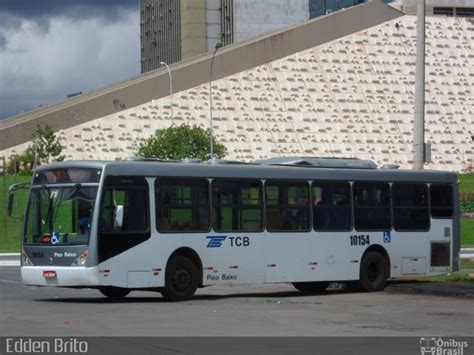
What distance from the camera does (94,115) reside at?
90688 mm

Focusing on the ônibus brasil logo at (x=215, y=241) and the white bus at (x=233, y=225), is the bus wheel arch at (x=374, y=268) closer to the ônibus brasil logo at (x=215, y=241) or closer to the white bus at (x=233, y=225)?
the white bus at (x=233, y=225)

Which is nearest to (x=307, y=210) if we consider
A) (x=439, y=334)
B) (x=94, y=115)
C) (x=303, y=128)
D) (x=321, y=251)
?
(x=321, y=251)

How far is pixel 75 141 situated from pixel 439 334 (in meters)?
75.1

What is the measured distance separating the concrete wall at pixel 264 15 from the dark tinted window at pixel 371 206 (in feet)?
389

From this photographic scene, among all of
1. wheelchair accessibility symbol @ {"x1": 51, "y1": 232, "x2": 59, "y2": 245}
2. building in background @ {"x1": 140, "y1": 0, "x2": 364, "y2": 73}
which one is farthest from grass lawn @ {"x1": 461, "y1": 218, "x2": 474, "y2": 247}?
building in background @ {"x1": 140, "y1": 0, "x2": 364, "y2": 73}

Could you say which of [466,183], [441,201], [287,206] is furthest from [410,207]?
[466,183]

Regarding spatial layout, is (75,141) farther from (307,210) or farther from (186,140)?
(307,210)

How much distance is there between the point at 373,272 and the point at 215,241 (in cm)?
444

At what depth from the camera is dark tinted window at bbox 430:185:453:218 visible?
28.1 m

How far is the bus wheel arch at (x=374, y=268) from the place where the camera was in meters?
26.8

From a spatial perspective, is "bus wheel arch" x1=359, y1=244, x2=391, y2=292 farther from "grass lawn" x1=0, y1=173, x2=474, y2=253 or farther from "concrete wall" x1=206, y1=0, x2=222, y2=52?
"concrete wall" x1=206, y1=0, x2=222, y2=52

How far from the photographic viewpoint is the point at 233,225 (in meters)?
24.5

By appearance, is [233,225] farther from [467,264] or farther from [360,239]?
[467,264]

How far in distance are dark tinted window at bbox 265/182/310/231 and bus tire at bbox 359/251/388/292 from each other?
1812mm
